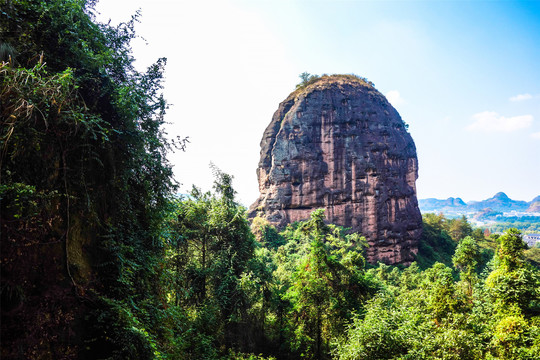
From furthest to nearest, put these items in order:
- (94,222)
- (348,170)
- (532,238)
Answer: (532,238)
(348,170)
(94,222)

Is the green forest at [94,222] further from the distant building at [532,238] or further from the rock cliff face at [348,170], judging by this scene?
the distant building at [532,238]

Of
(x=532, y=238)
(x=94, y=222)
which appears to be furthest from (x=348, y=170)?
(x=532, y=238)

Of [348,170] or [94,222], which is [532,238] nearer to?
[348,170]

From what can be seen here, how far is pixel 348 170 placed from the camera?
3831 cm

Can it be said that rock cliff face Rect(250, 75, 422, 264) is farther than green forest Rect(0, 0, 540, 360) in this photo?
Yes

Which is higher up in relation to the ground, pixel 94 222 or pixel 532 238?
Answer: pixel 94 222

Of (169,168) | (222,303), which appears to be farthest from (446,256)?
(169,168)

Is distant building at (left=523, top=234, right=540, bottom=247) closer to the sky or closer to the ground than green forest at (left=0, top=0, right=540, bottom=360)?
closer to the ground

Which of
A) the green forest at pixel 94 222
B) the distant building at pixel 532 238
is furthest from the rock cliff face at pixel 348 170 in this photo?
the distant building at pixel 532 238

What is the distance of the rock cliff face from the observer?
122 feet

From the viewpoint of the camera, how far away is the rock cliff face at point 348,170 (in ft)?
122

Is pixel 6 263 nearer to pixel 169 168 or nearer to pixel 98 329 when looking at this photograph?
pixel 98 329

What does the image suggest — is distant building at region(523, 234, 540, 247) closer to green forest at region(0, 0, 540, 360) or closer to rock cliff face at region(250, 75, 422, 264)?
rock cliff face at region(250, 75, 422, 264)

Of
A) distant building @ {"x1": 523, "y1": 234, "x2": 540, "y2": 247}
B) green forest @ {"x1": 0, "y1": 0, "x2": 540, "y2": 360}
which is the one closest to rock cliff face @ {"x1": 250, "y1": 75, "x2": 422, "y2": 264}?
green forest @ {"x1": 0, "y1": 0, "x2": 540, "y2": 360}
